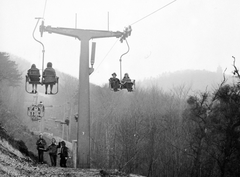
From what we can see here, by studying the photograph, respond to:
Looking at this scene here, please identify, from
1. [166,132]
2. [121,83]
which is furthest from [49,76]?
[166,132]

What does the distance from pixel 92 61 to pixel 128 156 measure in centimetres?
2384

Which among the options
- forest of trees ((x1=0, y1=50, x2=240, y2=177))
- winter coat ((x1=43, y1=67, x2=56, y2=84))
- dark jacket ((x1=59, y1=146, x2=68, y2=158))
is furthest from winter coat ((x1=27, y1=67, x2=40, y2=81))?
forest of trees ((x1=0, y1=50, x2=240, y2=177))

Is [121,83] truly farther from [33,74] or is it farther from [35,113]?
[35,113]

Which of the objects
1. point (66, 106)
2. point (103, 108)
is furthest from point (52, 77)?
point (66, 106)

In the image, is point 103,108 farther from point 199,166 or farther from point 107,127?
point 199,166

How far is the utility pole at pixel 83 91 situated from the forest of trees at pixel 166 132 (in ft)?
22.7

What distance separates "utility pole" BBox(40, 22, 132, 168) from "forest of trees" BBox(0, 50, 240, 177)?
6.91 metres

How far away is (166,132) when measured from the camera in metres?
37.5

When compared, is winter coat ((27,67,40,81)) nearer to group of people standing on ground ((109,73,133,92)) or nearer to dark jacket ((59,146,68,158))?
group of people standing on ground ((109,73,133,92))

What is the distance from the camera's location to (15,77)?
3900 centimetres

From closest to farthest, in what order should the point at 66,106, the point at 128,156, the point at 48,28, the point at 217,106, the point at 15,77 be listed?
the point at 48,28 < the point at 217,106 < the point at 128,156 < the point at 15,77 < the point at 66,106

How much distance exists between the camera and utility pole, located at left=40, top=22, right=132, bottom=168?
1079cm

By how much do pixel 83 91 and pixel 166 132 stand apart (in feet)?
92.3

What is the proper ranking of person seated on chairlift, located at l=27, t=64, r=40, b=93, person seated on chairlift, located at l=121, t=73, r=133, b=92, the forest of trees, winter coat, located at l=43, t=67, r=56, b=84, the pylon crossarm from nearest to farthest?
person seated on chairlift, located at l=27, t=64, r=40, b=93 < winter coat, located at l=43, t=67, r=56, b=84 < person seated on chairlift, located at l=121, t=73, r=133, b=92 < the pylon crossarm < the forest of trees
